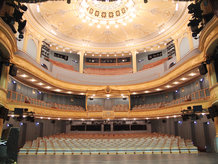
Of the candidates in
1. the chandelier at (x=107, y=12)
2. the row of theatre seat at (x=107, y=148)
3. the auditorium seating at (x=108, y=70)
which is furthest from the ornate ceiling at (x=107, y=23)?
the row of theatre seat at (x=107, y=148)

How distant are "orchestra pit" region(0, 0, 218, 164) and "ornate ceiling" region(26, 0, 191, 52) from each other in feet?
0.36

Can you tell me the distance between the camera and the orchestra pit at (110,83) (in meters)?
10.6

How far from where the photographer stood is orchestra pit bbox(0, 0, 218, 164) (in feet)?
34.9

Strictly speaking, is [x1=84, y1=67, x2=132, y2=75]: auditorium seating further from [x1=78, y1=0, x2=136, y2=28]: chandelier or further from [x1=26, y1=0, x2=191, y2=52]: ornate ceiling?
[x1=78, y1=0, x2=136, y2=28]: chandelier

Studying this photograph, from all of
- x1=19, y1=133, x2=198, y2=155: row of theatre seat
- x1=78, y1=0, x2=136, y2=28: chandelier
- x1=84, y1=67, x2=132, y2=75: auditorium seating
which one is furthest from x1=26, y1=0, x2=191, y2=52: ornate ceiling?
x1=19, y1=133, x2=198, y2=155: row of theatre seat

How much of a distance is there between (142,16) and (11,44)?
1585 centimetres

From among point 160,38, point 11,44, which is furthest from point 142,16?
point 11,44

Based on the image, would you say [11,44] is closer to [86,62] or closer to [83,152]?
[83,152]

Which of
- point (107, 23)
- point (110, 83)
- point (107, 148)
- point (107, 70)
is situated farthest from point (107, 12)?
point (107, 148)

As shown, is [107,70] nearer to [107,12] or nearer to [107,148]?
[107,12]

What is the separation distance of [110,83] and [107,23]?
8.11 m

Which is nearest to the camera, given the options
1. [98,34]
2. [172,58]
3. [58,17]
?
[58,17]

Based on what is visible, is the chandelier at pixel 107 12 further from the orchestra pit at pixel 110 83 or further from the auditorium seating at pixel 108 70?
the auditorium seating at pixel 108 70

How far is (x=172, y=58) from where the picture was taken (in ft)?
67.1
